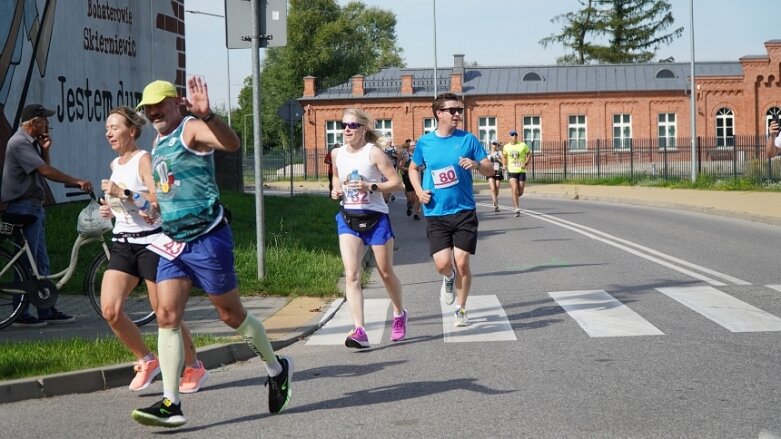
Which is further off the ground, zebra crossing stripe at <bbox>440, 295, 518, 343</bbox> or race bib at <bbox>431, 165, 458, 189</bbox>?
race bib at <bbox>431, 165, 458, 189</bbox>

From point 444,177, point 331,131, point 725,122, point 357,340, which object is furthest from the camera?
point 331,131

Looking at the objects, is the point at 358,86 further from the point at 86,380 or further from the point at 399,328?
the point at 86,380

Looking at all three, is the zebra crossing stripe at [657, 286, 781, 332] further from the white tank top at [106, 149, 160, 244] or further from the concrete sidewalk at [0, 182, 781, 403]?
the white tank top at [106, 149, 160, 244]

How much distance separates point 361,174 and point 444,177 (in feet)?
3.33

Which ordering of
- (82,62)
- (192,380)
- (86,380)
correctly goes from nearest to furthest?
1. (192,380)
2. (86,380)
3. (82,62)

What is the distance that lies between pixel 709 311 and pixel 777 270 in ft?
11.8

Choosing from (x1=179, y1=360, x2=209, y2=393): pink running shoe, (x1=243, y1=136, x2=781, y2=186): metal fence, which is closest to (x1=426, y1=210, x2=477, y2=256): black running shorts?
(x1=179, y1=360, x2=209, y2=393): pink running shoe

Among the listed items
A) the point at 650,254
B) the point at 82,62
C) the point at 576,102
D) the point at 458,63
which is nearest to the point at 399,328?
the point at 650,254

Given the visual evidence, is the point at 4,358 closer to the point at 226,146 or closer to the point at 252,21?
the point at 226,146

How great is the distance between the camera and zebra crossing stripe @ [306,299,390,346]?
9133mm

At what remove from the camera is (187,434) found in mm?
5910

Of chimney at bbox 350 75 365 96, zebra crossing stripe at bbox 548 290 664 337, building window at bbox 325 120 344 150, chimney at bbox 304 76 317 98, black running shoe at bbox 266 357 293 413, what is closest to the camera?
black running shoe at bbox 266 357 293 413

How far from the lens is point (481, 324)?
970 centimetres

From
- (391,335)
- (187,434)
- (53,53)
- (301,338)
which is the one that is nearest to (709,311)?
(391,335)
